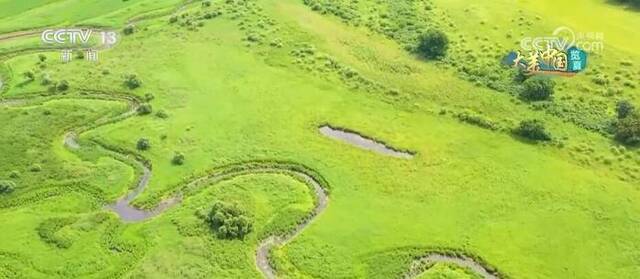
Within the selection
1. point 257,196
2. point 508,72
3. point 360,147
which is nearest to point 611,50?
point 508,72

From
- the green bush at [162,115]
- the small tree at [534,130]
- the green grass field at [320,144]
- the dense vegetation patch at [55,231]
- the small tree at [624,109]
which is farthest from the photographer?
the green bush at [162,115]

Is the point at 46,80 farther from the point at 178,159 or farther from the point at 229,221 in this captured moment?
the point at 229,221

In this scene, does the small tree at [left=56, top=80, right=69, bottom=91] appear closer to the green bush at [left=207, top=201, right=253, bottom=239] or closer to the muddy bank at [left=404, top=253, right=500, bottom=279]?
the green bush at [left=207, top=201, right=253, bottom=239]

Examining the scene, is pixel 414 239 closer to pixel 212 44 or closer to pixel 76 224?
pixel 76 224

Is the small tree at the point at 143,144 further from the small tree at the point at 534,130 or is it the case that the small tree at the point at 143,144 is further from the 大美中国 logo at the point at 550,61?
the 大美中国 logo at the point at 550,61

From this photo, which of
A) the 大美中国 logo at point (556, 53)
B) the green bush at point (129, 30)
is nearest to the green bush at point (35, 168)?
the green bush at point (129, 30)

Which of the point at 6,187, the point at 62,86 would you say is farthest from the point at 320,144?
the point at 62,86

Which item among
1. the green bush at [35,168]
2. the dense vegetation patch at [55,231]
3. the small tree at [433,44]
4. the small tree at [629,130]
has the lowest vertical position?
the dense vegetation patch at [55,231]
